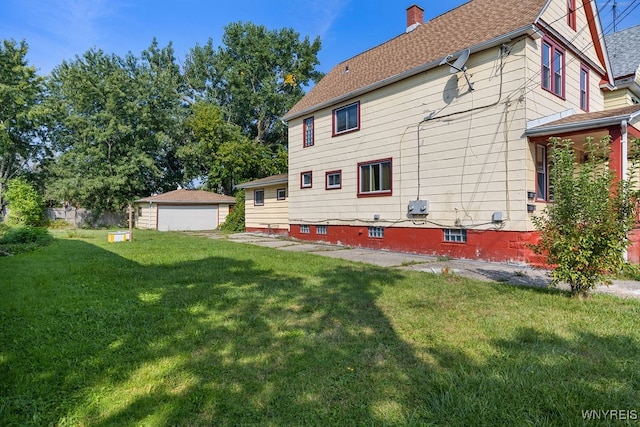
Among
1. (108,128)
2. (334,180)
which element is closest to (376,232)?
(334,180)

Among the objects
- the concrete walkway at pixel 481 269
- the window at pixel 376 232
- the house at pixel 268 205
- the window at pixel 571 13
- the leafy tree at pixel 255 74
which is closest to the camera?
the concrete walkway at pixel 481 269

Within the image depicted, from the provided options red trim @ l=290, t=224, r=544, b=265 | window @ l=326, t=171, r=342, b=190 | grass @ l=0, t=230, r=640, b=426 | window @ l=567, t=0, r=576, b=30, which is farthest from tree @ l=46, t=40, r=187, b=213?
window @ l=567, t=0, r=576, b=30

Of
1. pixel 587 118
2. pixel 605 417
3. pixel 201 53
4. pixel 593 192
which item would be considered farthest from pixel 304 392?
pixel 201 53

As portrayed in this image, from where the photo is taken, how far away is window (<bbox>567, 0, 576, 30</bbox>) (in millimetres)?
10500

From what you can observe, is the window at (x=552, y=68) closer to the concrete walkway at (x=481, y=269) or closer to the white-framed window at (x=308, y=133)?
the concrete walkway at (x=481, y=269)

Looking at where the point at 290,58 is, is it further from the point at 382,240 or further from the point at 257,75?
the point at 382,240

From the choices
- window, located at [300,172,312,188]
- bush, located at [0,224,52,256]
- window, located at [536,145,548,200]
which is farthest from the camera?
window, located at [300,172,312,188]

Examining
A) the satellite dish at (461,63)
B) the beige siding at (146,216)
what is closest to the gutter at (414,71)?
the satellite dish at (461,63)

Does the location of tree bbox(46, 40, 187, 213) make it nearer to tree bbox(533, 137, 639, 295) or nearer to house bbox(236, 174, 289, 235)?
house bbox(236, 174, 289, 235)

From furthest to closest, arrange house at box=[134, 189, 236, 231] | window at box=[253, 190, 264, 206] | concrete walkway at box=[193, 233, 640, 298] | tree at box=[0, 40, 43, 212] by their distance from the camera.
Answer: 1. tree at box=[0, 40, 43, 212]
2. house at box=[134, 189, 236, 231]
3. window at box=[253, 190, 264, 206]
4. concrete walkway at box=[193, 233, 640, 298]

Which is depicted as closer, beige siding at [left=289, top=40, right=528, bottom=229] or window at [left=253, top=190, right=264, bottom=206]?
beige siding at [left=289, top=40, right=528, bottom=229]

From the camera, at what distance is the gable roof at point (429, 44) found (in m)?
9.41

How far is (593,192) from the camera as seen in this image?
4883 mm

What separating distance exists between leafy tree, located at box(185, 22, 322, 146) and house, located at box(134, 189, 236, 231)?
9.44 meters
